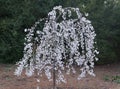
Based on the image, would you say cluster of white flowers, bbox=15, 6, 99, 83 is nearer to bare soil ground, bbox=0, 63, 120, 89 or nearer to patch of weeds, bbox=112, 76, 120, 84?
bare soil ground, bbox=0, 63, 120, 89

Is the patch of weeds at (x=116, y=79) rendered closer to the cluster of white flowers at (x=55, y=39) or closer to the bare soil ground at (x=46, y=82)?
the bare soil ground at (x=46, y=82)

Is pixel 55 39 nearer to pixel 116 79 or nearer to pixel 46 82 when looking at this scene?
pixel 46 82

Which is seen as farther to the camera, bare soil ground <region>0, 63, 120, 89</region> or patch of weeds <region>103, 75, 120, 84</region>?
patch of weeds <region>103, 75, 120, 84</region>

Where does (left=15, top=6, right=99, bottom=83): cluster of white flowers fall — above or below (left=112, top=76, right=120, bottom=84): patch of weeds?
above

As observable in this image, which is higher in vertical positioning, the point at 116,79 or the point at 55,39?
the point at 55,39

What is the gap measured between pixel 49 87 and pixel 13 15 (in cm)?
286

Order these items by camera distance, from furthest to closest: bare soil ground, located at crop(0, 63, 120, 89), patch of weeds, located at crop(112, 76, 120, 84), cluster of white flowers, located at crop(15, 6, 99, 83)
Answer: patch of weeds, located at crop(112, 76, 120, 84)
bare soil ground, located at crop(0, 63, 120, 89)
cluster of white flowers, located at crop(15, 6, 99, 83)

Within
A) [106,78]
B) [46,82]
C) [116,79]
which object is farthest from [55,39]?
[116,79]

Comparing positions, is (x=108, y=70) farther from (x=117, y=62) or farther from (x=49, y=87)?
(x=49, y=87)

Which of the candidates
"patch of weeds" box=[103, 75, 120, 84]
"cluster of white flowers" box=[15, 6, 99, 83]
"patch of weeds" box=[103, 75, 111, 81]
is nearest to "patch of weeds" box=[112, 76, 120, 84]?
"patch of weeds" box=[103, 75, 120, 84]

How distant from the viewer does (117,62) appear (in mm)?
9594

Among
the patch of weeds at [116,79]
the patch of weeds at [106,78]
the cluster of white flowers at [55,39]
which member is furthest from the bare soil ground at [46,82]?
the cluster of white flowers at [55,39]

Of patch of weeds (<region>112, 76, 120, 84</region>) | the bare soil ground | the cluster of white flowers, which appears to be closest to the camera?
the cluster of white flowers

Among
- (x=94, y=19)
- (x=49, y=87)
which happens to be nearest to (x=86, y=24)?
(x=49, y=87)
